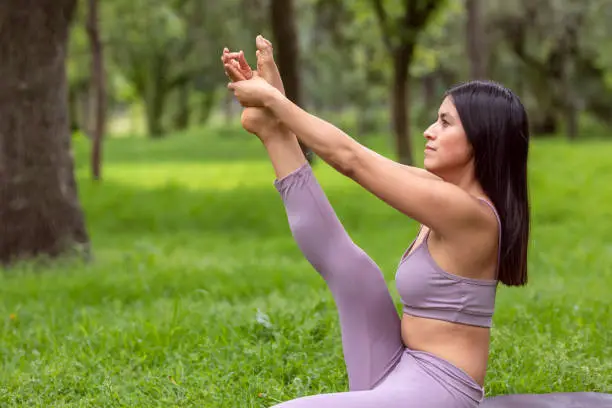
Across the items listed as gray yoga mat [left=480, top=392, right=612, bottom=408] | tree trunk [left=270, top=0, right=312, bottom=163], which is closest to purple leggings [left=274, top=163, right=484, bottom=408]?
gray yoga mat [left=480, top=392, right=612, bottom=408]

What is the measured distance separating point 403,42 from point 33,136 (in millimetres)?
11169

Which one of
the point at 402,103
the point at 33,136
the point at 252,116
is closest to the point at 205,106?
the point at 402,103

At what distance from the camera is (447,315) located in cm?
311

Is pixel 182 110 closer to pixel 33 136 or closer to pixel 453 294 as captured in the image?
pixel 33 136

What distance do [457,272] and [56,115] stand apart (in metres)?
6.76

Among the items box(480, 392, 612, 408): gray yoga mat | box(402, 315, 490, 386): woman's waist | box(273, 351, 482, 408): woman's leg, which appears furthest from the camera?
box(480, 392, 612, 408): gray yoga mat

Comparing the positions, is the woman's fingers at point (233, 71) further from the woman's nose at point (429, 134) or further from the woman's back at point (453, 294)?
the woman's back at point (453, 294)

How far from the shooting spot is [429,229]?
126 inches

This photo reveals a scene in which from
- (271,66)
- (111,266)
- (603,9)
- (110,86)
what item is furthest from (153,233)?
(110,86)

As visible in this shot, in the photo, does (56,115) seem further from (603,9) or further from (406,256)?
(603,9)

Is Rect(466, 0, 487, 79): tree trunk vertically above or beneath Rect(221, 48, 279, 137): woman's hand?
above

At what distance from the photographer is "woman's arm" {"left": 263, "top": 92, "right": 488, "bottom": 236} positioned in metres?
2.97

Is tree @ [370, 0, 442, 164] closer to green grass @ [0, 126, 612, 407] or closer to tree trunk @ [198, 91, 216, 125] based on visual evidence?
green grass @ [0, 126, 612, 407]

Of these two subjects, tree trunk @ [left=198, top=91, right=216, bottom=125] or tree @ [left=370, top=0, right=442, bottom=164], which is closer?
tree @ [left=370, top=0, right=442, bottom=164]
